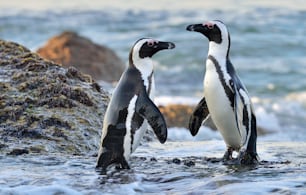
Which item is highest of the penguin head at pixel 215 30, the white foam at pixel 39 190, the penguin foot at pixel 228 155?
the penguin head at pixel 215 30

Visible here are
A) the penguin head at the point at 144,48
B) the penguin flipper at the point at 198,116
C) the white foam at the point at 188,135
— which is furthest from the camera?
the white foam at the point at 188,135

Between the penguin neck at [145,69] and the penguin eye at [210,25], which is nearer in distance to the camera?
the penguin neck at [145,69]

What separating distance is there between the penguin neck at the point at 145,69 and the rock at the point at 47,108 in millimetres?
1277

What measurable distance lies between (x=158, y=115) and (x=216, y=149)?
2.07m

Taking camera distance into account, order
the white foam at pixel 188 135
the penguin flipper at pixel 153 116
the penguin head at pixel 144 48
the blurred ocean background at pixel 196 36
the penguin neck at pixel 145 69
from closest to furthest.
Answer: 1. the penguin flipper at pixel 153 116
2. the penguin neck at pixel 145 69
3. the penguin head at pixel 144 48
4. the white foam at pixel 188 135
5. the blurred ocean background at pixel 196 36

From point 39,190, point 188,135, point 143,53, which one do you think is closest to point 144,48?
point 143,53

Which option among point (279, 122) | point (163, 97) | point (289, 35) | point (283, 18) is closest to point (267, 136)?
point (279, 122)

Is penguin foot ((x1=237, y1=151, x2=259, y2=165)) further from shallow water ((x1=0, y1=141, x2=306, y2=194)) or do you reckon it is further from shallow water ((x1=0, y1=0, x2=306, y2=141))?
shallow water ((x1=0, y1=0, x2=306, y2=141))

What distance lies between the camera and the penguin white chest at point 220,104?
7488mm

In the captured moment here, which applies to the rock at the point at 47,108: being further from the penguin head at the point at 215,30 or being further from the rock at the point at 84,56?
the rock at the point at 84,56

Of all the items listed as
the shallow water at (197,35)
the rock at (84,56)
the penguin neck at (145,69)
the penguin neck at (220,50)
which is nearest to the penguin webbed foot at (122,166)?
the penguin neck at (145,69)

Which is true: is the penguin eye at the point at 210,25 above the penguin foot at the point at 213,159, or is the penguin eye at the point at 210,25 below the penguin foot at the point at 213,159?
above

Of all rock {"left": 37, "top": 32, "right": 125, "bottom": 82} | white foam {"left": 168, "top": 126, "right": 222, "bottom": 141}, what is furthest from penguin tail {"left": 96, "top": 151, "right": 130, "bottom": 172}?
rock {"left": 37, "top": 32, "right": 125, "bottom": 82}

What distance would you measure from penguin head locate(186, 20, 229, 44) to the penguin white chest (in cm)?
25
